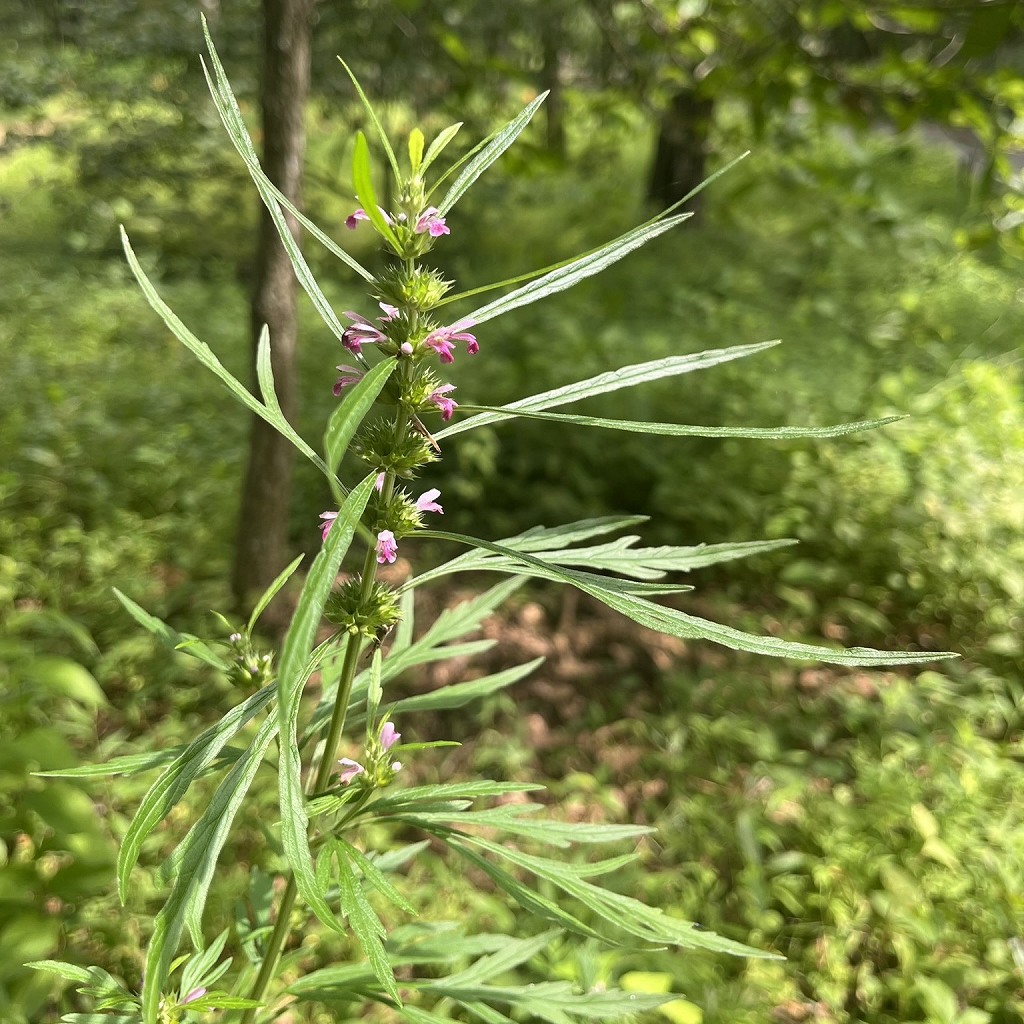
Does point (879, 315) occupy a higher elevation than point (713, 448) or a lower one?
higher

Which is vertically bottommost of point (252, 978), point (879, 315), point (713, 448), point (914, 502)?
point (252, 978)

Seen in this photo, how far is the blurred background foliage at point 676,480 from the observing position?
71.9 inches

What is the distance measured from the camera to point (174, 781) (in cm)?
67

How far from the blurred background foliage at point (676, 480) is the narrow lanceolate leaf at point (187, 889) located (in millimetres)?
1001

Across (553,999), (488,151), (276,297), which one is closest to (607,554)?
(488,151)

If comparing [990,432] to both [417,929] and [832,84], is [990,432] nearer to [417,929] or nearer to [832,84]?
[832,84]

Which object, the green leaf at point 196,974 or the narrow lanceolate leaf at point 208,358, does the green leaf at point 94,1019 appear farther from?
the narrow lanceolate leaf at point 208,358

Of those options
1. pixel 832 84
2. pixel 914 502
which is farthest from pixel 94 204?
pixel 914 502

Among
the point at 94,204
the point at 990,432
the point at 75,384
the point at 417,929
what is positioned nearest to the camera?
the point at 417,929

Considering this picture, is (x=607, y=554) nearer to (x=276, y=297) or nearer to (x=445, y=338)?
(x=445, y=338)

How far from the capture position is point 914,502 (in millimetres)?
2951

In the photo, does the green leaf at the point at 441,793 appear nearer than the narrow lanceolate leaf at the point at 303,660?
No

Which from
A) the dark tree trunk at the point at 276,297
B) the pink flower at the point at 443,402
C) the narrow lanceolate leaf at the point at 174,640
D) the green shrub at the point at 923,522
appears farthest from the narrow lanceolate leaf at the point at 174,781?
the green shrub at the point at 923,522

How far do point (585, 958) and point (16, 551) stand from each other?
8.34 ft
